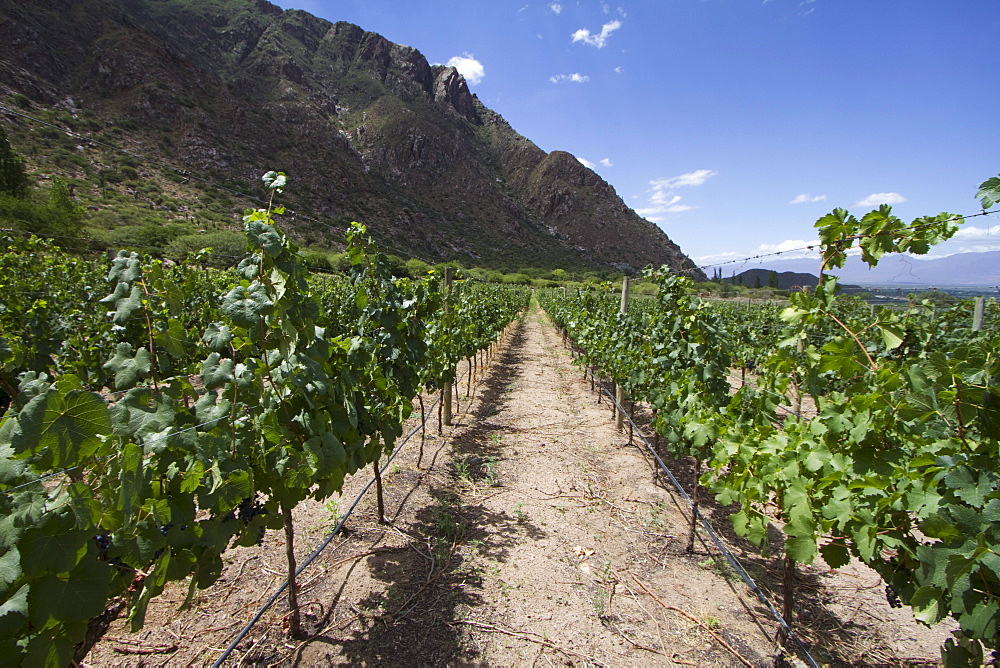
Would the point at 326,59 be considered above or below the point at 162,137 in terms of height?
above

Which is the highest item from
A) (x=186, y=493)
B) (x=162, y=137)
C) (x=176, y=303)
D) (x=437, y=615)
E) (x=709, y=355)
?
(x=162, y=137)

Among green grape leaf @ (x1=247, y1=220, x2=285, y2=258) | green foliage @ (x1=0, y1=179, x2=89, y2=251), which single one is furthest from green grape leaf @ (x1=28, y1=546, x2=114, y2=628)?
green foliage @ (x1=0, y1=179, x2=89, y2=251)

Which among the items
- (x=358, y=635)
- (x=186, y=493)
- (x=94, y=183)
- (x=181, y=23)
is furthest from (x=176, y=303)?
(x=181, y=23)

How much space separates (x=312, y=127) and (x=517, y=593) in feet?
244

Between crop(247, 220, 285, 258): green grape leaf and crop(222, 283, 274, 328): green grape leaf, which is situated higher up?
crop(247, 220, 285, 258): green grape leaf

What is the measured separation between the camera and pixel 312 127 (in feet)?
210

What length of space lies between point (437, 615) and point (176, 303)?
2.39 meters

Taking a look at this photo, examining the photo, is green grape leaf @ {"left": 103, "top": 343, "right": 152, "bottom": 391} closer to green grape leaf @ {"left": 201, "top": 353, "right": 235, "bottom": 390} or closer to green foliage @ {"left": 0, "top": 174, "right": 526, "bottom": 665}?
green foliage @ {"left": 0, "top": 174, "right": 526, "bottom": 665}

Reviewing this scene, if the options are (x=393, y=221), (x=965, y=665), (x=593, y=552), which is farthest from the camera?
(x=393, y=221)

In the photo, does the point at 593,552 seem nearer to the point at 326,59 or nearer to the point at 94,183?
the point at 94,183

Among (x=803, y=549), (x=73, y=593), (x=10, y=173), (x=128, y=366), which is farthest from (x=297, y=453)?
(x=10, y=173)

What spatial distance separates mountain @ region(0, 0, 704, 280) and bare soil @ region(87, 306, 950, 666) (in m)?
11.0

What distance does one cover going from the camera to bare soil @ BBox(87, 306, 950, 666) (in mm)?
2508

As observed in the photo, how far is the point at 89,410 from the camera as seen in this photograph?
44.7 inches
